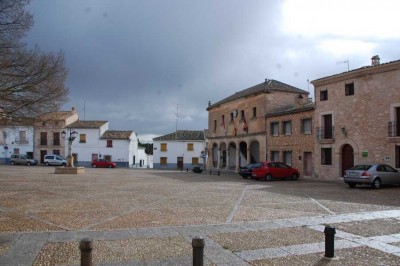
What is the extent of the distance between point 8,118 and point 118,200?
6.36 metres

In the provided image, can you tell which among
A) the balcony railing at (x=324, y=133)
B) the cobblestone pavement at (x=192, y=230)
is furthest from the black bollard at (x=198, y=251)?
the balcony railing at (x=324, y=133)

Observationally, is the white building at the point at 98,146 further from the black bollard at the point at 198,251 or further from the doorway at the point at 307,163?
the black bollard at the point at 198,251

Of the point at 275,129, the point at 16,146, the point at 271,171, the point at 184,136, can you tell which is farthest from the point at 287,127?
the point at 16,146

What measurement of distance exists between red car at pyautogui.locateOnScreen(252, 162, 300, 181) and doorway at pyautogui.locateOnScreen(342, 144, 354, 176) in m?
Answer: 3.98

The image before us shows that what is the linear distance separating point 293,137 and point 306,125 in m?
1.73

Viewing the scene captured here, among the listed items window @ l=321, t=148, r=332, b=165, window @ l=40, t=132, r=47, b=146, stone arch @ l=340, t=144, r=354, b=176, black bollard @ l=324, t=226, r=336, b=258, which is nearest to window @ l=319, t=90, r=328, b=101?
window @ l=321, t=148, r=332, b=165

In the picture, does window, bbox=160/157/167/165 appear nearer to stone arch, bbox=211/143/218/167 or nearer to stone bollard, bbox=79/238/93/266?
stone arch, bbox=211/143/218/167

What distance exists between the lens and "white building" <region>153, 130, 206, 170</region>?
63.2 m

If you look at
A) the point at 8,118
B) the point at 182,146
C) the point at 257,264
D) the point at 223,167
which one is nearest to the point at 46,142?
the point at 182,146

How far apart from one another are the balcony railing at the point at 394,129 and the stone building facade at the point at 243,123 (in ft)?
46.2

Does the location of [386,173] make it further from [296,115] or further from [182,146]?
[182,146]

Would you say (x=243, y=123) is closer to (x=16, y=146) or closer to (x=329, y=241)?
(x=329, y=241)

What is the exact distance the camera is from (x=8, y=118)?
54.3ft

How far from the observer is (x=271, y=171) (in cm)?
2855
